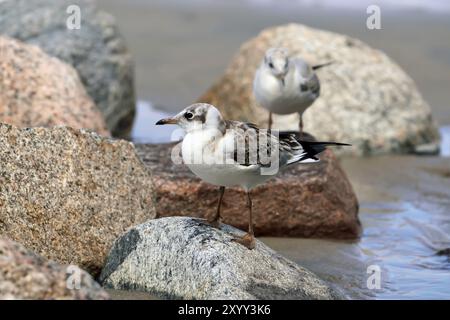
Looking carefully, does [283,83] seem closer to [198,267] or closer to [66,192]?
[66,192]

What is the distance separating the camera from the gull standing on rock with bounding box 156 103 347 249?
17.8 feet

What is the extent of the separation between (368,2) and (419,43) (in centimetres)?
223

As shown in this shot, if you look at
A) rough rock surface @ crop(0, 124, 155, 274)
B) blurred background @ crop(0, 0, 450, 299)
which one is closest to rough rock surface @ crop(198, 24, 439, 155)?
blurred background @ crop(0, 0, 450, 299)

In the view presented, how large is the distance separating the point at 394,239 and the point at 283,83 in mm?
1718

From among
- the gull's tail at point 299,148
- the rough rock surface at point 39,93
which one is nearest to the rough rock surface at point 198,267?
the gull's tail at point 299,148

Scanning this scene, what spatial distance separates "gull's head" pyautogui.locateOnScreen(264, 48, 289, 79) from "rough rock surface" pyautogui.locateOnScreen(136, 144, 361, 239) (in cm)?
99

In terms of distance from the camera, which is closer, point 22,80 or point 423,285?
point 423,285

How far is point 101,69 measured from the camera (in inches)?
441

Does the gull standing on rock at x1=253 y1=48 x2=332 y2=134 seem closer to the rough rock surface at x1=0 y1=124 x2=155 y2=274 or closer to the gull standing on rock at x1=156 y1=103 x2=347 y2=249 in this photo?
the rough rock surface at x1=0 y1=124 x2=155 y2=274

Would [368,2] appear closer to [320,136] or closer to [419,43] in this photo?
[419,43]

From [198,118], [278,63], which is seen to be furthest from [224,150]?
[278,63]

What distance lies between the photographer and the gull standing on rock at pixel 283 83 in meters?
8.55

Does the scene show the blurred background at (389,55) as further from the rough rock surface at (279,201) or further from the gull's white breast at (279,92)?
the gull's white breast at (279,92)
